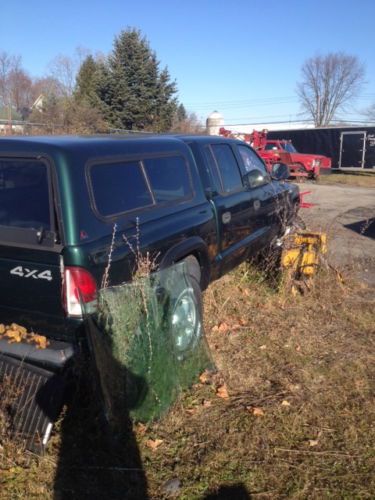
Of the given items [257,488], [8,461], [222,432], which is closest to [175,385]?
[222,432]

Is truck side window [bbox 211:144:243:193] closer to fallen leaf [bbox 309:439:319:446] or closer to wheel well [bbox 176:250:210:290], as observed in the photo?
wheel well [bbox 176:250:210:290]

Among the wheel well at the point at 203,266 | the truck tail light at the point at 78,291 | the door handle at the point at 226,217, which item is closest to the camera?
the truck tail light at the point at 78,291

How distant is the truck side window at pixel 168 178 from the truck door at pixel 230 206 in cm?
49

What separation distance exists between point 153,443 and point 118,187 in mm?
1752

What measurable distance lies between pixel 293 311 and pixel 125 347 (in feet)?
8.62

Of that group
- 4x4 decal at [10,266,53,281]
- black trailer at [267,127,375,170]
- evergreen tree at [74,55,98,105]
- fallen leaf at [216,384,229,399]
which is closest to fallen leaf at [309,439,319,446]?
fallen leaf at [216,384,229,399]

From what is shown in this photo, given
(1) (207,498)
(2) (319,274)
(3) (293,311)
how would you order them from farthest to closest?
(2) (319,274) < (3) (293,311) < (1) (207,498)

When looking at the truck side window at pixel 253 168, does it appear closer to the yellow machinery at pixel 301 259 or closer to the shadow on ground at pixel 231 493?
the yellow machinery at pixel 301 259

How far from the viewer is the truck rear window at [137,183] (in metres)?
3.12

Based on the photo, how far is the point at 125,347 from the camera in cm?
302

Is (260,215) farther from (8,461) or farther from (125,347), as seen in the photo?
(8,461)

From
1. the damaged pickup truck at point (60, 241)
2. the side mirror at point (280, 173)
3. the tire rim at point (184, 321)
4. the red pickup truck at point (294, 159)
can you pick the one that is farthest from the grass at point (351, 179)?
the damaged pickup truck at point (60, 241)

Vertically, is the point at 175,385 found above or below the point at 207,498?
above

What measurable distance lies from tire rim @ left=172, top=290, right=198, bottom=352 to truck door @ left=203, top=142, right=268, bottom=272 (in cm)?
98
